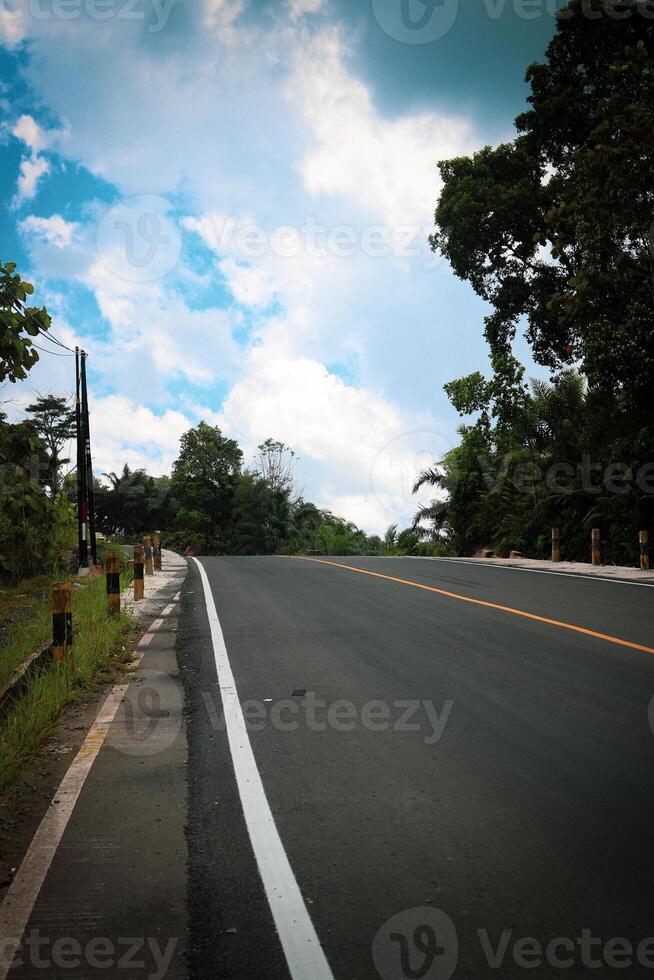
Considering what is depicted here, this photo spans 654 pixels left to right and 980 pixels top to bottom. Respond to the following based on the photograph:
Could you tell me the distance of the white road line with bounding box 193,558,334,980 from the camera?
3.05 meters

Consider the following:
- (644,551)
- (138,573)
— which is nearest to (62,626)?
(138,573)

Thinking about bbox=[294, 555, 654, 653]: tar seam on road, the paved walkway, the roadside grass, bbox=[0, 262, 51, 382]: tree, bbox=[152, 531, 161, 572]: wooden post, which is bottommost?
the paved walkway

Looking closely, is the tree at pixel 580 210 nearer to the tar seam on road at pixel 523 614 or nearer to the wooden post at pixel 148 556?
the tar seam on road at pixel 523 614

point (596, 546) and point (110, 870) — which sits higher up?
point (596, 546)

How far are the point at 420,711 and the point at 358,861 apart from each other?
2.47m

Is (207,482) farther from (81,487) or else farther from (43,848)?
(43,848)

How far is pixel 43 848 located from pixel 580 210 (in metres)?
16.8

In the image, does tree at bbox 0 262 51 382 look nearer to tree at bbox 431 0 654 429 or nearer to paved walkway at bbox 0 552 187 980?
paved walkway at bbox 0 552 187 980

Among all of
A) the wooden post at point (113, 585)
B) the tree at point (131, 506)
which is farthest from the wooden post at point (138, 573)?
the tree at point (131, 506)

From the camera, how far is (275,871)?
373 cm

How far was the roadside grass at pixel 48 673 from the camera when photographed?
18.1 ft

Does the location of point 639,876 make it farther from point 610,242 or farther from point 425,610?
point 610,242

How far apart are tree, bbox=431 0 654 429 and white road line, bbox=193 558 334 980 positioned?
14.1 metres

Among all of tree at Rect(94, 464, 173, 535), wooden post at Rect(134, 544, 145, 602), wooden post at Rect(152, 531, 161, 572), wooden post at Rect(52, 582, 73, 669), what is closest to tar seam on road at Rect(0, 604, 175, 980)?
wooden post at Rect(52, 582, 73, 669)
